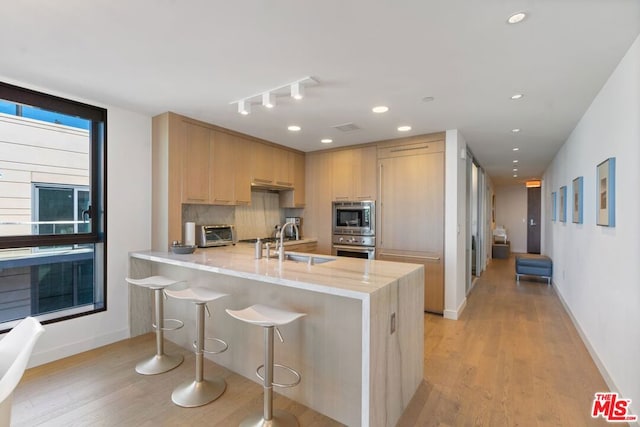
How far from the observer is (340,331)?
6.57 ft

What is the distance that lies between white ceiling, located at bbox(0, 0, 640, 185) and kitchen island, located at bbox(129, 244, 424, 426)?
152 centimetres

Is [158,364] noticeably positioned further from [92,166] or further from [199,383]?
[92,166]

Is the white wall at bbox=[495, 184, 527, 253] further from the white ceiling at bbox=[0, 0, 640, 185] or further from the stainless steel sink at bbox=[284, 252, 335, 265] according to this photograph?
the stainless steel sink at bbox=[284, 252, 335, 265]

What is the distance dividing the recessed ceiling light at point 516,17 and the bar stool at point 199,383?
258cm

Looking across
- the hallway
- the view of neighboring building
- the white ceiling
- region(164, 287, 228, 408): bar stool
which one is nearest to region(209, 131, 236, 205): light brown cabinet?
the white ceiling

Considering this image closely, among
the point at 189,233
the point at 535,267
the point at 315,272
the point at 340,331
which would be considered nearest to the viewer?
the point at 340,331

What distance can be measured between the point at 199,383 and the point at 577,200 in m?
4.37

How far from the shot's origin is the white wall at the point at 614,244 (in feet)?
6.32

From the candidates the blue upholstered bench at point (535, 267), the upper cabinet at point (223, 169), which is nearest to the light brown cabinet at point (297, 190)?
the upper cabinet at point (223, 169)

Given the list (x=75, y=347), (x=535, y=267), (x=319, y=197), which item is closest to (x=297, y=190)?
(x=319, y=197)

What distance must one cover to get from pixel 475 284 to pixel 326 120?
14.7ft

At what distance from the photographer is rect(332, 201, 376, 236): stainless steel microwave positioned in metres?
4.53

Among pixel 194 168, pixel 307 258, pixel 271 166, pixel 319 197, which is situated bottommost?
pixel 307 258

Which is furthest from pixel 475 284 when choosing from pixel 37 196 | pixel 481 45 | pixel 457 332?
pixel 37 196
